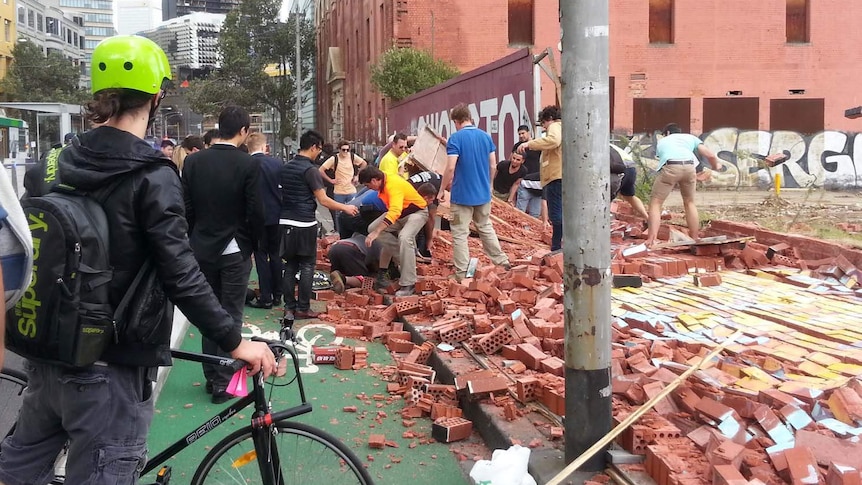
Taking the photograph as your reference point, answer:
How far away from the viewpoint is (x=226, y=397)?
5898 millimetres

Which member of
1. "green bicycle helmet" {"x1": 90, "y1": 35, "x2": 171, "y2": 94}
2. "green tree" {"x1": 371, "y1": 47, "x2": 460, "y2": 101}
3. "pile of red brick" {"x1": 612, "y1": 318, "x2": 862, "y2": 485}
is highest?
"green tree" {"x1": 371, "y1": 47, "x2": 460, "y2": 101}

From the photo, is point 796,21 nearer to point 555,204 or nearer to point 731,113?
point 731,113

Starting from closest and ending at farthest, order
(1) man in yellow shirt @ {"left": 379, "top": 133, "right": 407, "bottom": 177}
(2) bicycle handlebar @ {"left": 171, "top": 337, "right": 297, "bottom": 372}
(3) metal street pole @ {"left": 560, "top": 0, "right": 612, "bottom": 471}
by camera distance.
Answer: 1. (2) bicycle handlebar @ {"left": 171, "top": 337, "right": 297, "bottom": 372}
2. (3) metal street pole @ {"left": 560, "top": 0, "right": 612, "bottom": 471}
3. (1) man in yellow shirt @ {"left": 379, "top": 133, "right": 407, "bottom": 177}

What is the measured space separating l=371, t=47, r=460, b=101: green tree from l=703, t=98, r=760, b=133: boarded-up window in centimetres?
1002

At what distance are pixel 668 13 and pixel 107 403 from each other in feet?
106

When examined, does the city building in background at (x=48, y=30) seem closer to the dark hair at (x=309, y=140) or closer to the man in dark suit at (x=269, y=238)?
the man in dark suit at (x=269, y=238)

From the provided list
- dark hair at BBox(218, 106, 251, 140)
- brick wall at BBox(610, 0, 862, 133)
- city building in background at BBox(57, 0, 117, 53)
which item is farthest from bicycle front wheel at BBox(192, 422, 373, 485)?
city building in background at BBox(57, 0, 117, 53)

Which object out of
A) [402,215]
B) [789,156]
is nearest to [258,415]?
[402,215]

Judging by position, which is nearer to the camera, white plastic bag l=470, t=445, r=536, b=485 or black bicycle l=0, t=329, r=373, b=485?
black bicycle l=0, t=329, r=373, b=485

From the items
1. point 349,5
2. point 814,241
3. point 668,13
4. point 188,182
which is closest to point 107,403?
point 188,182

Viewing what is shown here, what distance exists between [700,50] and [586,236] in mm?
29664

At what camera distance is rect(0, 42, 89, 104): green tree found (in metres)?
64.6

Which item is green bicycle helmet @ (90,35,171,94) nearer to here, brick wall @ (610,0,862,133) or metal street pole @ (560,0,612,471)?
metal street pole @ (560,0,612,471)

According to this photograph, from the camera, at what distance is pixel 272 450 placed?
3211 mm
